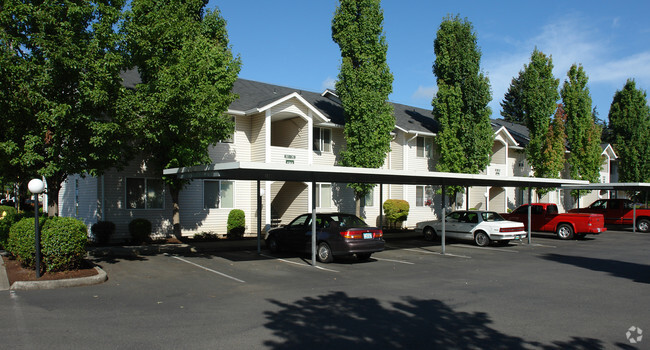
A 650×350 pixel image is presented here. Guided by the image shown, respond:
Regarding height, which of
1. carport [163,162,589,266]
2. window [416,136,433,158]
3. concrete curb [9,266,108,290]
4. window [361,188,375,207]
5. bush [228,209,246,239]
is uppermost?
window [416,136,433,158]

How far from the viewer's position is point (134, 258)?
14688 mm

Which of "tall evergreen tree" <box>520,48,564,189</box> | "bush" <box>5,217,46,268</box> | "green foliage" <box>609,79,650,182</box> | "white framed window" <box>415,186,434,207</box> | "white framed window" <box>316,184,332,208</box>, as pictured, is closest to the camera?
"bush" <box>5,217,46,268</box>

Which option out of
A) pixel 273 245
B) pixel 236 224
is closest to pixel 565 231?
pixel 273 245

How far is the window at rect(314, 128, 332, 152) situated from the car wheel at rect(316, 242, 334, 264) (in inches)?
430

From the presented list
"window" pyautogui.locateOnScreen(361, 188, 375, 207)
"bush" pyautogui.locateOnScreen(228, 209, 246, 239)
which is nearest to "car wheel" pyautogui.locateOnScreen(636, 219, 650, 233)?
"window" pyautogui.locateOnScreen(361, 188, 375, 207)

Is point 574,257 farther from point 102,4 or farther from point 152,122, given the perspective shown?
point 102,4

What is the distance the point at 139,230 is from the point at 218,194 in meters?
4.33

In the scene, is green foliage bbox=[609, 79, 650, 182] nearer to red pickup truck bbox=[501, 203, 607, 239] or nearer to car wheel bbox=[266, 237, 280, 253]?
red pickup truck bbox=[501, 203, 607, 239]

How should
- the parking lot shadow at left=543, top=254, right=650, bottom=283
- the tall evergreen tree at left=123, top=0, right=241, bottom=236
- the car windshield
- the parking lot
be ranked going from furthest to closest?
the car windshield
the tall evergreen tree at left=123, top=0, right=241, bottom=236
the parking lot shadow at left=543, top=254, right=650, bottom=283
the parking lot

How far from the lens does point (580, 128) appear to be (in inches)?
1356

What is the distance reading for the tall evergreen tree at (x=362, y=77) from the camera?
22.8 metres

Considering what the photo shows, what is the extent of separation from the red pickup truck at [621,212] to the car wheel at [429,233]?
39.2 ft

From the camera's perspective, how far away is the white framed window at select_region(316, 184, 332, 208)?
24.5 m

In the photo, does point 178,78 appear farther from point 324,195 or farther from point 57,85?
point 324,195
